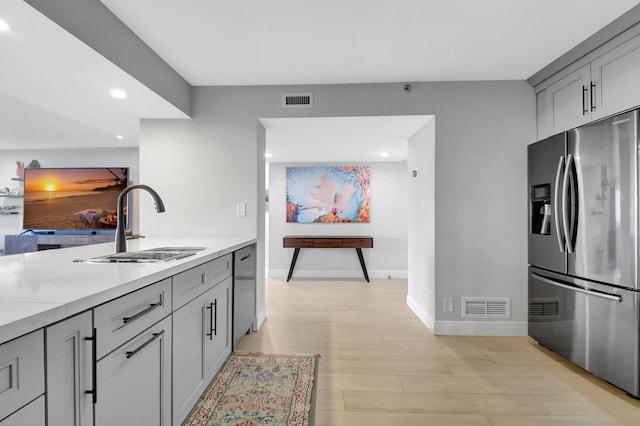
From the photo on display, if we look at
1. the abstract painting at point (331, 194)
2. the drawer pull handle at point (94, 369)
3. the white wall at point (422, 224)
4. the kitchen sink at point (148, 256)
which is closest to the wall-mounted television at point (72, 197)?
the abstract painting at point (331, 194)

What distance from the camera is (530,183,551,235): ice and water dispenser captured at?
249 centimetres

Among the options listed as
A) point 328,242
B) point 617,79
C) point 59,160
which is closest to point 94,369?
point 617,79

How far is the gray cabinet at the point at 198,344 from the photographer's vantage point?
1.47m

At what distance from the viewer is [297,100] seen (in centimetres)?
296

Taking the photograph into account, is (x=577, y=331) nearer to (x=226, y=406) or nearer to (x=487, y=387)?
(x=487, y=387)

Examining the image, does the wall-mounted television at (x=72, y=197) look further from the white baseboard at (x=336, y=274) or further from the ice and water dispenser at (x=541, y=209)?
the ice and water dispenser at (x=541, y=209)

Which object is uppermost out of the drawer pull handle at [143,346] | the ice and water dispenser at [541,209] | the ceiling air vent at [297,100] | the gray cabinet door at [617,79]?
the ceiling air vent at [297,100]

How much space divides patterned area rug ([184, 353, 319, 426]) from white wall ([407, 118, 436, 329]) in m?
1.35

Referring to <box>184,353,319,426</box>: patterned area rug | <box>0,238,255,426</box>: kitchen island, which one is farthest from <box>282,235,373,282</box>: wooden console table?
<box>0,238,255,426</box>: kitchen island

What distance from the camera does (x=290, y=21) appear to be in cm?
200

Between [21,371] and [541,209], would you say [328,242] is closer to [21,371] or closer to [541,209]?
[541,209]

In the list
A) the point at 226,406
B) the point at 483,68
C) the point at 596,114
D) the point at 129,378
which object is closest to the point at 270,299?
the point at 226,406

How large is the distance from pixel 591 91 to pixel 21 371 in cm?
327

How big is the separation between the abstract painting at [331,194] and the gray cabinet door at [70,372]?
4.68m
